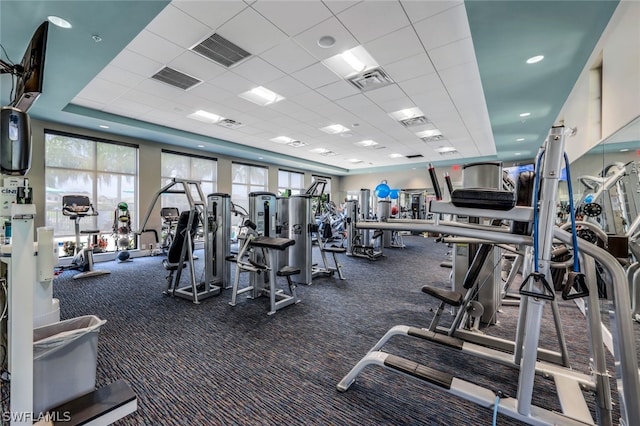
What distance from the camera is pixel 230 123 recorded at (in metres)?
6.30

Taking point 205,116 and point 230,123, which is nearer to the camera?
point 205,116

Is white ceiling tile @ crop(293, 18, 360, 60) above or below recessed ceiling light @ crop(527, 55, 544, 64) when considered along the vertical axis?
above

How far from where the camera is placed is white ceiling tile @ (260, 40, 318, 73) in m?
3.30

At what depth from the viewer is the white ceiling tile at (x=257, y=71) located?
3.67 m

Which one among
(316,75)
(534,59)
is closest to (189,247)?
(316,75)

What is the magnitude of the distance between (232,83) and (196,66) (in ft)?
2.00

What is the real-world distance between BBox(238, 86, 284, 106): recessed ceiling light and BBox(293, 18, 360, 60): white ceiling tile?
139 centimetres

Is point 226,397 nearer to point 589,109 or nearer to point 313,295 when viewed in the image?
point 313,295

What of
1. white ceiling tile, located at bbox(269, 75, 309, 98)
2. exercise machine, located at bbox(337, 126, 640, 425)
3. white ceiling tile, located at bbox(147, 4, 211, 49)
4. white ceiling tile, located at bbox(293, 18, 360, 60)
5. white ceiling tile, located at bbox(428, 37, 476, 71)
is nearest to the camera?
exercise machine, located at bbox(337, 126, 640, 425)

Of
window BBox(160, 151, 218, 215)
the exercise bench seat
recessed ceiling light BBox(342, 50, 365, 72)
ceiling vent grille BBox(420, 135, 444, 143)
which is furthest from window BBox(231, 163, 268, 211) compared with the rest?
the exercise bench seat

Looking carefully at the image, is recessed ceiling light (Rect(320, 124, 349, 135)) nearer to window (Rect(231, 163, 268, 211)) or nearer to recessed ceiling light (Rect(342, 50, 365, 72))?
recessed ceiling light (Rect(342, 50, 365, 72))

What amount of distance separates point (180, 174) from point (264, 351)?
7253 millimetres

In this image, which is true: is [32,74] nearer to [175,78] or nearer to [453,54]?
[175,78]

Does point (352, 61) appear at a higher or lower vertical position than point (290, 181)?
higher
